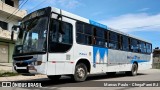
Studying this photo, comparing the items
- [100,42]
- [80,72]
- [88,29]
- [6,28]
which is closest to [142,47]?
[100,42]

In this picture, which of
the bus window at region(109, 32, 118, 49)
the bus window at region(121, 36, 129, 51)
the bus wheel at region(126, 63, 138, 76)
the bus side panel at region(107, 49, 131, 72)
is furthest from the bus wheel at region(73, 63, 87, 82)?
the bus wheel at region(126, 63, 138, 76)

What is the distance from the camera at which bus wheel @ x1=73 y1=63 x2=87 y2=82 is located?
12641 millimetres

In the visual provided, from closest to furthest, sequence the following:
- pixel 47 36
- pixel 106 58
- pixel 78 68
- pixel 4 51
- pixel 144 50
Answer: pixel 47 36, pixel 78 68, pixel 106 58, pixel 144 50, pixel 4 51

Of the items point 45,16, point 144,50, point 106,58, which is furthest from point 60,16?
point 144,50

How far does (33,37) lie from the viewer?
1130 cm

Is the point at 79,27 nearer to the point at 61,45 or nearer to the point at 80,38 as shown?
the point at 80,38

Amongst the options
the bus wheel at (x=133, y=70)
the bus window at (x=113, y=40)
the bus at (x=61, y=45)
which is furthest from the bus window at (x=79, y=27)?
the bus wheel at (x=133, y=70)

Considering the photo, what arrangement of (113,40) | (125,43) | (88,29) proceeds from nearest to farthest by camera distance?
(88,29), (113,40), (125,43)

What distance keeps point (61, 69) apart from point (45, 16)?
7.68 ft

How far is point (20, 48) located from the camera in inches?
459

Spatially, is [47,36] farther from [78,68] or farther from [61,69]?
[78,68]

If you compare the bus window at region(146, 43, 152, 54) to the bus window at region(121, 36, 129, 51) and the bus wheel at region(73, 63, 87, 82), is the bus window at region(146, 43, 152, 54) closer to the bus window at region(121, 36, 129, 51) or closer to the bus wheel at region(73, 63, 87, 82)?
the bus window at region(121, 36, 129, 51)

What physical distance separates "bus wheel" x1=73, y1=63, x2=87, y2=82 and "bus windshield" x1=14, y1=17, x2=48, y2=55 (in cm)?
249

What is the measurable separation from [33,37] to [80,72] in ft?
9.84
